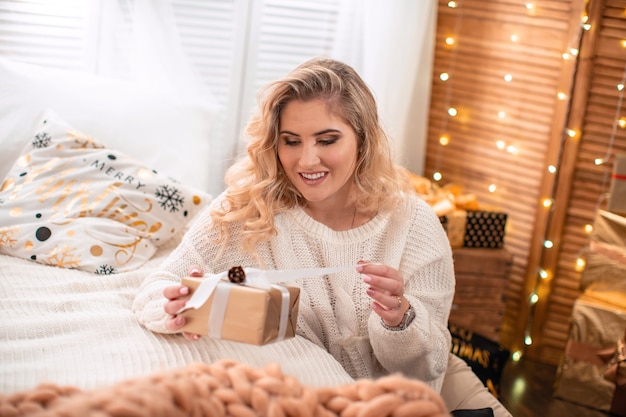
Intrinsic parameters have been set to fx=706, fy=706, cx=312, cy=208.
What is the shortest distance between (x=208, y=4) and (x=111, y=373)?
6.25ft

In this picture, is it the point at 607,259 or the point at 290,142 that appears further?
the point at 607,259

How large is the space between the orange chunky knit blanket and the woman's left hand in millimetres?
389

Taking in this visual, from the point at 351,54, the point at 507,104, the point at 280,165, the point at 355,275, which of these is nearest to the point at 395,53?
the point at 351,54

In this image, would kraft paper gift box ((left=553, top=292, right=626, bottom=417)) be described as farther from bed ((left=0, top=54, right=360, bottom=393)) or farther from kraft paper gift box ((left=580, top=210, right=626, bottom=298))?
bed ((left=0, top=54, right=360, bottom=393))

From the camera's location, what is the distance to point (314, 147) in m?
1.64

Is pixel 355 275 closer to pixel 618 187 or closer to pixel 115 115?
pixel 115 115

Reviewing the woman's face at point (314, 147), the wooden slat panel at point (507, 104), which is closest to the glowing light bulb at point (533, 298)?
the wooden slat panel at point (507, 104)

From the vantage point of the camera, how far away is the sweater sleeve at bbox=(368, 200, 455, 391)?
157cm

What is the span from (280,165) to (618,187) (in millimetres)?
1463

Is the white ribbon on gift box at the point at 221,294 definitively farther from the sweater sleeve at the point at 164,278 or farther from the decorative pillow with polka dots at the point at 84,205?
the decorative pillow with polka dots at the point at 84,205

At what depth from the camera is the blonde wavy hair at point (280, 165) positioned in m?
1.67

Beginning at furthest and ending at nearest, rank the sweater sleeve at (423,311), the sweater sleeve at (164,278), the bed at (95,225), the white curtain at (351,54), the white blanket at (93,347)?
the white curtain at (351,54), the sweater sleeve at (423,311), the sweater sleeve at (164,278), the bed at (95,225), the white blanket at (93,347)

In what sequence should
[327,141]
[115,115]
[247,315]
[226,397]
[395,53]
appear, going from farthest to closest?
[395,53] < [115,115] < [327,141] < [247,315] < [226,397]

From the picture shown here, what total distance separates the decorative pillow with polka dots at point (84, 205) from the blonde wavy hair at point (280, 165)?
0.37 m
